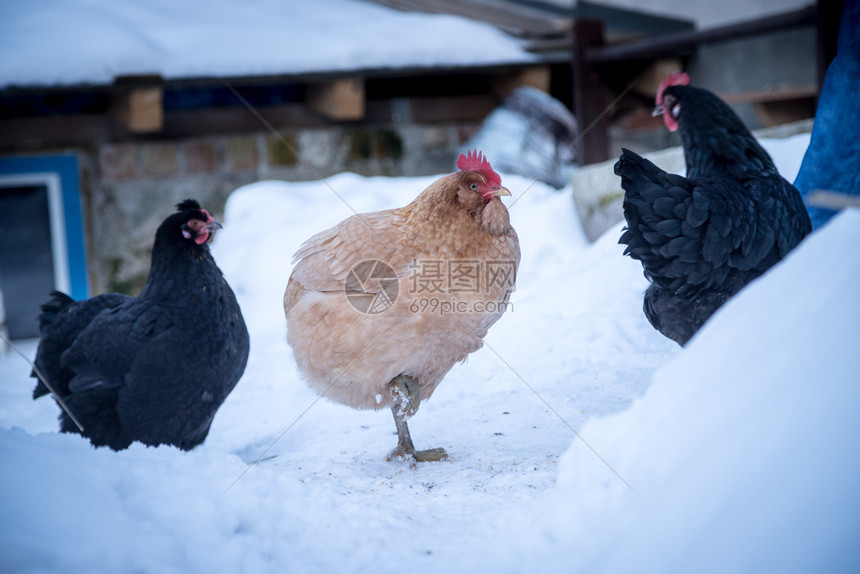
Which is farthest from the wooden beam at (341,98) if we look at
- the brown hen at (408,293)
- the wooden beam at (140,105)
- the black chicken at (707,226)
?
the black chicken at (707,226)

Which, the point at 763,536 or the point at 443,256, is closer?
the point at 763,536

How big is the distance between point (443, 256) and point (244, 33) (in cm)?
301

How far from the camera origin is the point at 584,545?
108cm

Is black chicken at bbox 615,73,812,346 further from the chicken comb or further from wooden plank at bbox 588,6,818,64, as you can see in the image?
wooden plank at bbox 588,6,818,64

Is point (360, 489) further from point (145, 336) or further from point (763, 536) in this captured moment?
point (763, 536)

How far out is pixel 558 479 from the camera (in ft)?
4.20

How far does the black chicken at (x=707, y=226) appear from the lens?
1746 mm

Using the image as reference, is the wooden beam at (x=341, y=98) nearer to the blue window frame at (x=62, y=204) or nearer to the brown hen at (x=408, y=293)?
the blue window frame at (x=62, y=204)

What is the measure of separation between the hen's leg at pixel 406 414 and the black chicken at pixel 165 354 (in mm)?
598

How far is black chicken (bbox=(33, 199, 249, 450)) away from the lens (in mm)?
2100

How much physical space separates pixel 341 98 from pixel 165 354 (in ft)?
8.30

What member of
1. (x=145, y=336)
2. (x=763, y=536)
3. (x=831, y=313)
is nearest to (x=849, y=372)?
(x=831, y=313)

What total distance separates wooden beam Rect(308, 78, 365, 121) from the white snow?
107 millimetres

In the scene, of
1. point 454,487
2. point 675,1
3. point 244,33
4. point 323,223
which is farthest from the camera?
point 675,1
